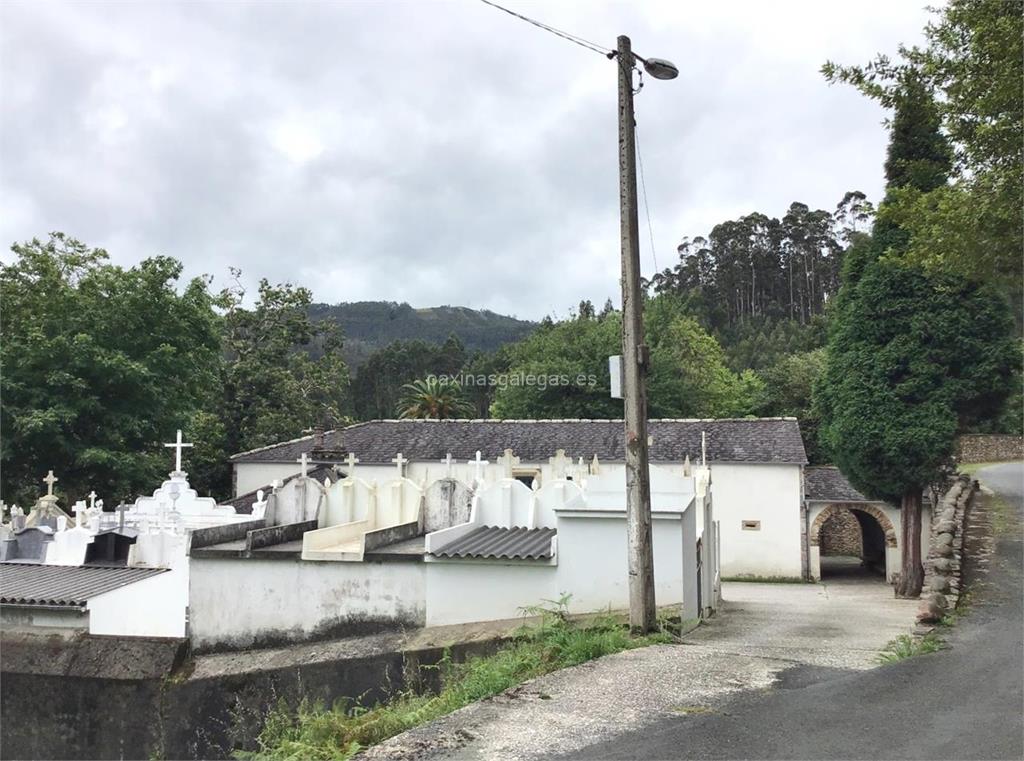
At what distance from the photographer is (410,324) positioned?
542ft

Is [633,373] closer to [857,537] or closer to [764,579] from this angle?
[764,579]

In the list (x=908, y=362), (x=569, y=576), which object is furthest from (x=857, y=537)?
(x=569, y=576)

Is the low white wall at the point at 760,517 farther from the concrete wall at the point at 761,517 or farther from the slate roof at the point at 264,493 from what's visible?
the slate roof at the point at 264,493

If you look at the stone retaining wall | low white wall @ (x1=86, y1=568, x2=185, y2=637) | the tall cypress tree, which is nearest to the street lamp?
the stone retaining wall

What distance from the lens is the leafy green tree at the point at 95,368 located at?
77.1 feet

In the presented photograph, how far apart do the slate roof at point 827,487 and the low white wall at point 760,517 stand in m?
0.68

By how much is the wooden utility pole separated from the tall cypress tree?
10.3 meters

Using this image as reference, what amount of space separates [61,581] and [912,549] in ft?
60.1

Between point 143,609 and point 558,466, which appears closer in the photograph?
point 143,609

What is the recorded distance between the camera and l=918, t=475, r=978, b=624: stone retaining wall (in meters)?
9.65

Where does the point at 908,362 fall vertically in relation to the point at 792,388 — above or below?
below

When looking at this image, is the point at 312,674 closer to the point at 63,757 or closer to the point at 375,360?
the point at 63,757

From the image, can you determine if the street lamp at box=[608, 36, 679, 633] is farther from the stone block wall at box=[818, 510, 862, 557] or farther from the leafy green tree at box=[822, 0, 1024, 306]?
the stone block wall at box=[818, 510, 862, 557]

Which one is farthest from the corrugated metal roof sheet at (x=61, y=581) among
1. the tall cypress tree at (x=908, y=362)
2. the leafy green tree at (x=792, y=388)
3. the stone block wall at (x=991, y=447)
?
the stone block wall at (x=991, y=447)
